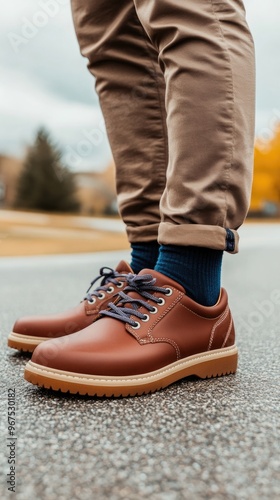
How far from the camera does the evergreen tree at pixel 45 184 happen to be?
1858cm

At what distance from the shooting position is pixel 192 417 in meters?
0.64

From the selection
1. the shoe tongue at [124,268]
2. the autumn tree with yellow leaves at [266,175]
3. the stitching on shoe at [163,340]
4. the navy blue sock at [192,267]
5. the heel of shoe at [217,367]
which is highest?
the navy blue sock at [192,267]

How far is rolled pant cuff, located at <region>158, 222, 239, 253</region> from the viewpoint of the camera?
78cm

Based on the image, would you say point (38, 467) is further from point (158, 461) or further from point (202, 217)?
point (202, 217)

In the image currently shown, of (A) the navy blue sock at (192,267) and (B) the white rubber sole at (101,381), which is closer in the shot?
(B) the white rubber sole at (101,381)

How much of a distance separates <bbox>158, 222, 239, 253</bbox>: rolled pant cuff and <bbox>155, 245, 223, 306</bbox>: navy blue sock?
0.07 feet

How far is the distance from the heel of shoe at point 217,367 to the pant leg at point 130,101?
0.96ft

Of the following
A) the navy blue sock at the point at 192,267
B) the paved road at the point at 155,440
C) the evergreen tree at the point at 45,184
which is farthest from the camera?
the evergreen tree at the point at 45,184

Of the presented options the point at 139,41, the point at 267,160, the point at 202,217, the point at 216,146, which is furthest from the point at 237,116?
the point at 267,160

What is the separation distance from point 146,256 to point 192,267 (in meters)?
0.25

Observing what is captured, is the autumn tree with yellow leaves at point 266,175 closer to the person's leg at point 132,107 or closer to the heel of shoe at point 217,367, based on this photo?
the person's leg at point 132,107

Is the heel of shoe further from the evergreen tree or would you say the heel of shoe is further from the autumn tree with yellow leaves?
the evergreen tree

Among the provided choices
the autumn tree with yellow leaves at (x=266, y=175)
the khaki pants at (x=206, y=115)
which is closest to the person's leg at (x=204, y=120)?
the khaki pants at (x=206, y=115)

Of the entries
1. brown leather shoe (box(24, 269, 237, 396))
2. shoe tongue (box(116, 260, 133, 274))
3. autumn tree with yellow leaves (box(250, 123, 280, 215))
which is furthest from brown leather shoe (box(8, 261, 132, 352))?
autumn tree with yellow leaves (box(250, 123, 280, 215))
